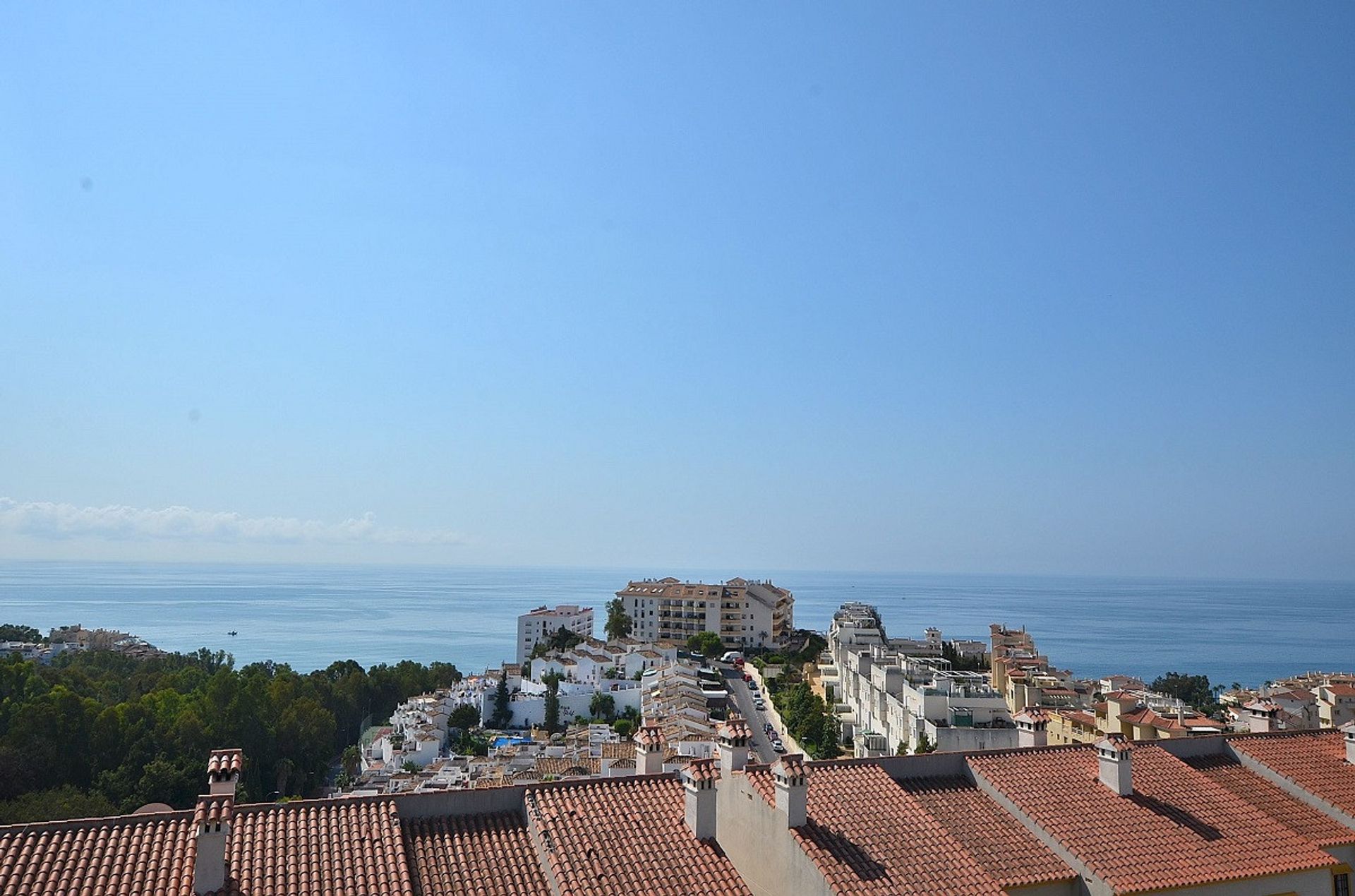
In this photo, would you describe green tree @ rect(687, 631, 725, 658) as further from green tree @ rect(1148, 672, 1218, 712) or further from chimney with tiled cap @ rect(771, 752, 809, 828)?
chimney with tiled cap @ rect(771, 752, 809, 828)

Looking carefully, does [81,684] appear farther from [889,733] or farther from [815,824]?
[815,824]

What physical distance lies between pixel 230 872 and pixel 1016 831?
7244 mm

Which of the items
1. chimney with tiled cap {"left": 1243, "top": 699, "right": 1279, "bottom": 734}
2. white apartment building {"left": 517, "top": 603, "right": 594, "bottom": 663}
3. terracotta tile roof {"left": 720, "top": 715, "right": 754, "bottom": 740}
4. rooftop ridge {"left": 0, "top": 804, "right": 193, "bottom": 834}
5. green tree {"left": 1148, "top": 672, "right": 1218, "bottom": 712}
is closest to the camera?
rooftop ridge {"left": 0, "top": 804, "right": 193, "bottom": 834}

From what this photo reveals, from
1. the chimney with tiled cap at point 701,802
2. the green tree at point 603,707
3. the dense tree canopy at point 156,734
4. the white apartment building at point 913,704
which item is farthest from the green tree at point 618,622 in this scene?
the chimney with tiled cap at point 701,802

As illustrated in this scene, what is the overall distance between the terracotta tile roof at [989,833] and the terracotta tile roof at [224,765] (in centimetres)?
658

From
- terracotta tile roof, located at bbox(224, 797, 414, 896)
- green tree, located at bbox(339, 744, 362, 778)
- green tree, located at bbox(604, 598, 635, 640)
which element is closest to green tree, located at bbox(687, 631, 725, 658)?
green tree, located at bbox(604, 598, 635, 640)

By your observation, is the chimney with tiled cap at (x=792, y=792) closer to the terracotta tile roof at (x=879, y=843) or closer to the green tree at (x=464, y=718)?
the terracotta tile roof at (x=879, y=843)

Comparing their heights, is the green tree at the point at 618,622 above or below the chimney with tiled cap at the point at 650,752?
below

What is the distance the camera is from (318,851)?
7688mm

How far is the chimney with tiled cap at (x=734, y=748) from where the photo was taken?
9.39 meters

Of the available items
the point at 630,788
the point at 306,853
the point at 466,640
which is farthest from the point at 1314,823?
the point at 466,640

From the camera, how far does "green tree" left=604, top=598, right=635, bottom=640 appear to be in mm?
69875

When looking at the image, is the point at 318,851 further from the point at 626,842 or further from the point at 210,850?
the point at 626,842

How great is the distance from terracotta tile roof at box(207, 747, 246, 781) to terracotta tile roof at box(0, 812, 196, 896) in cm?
44
